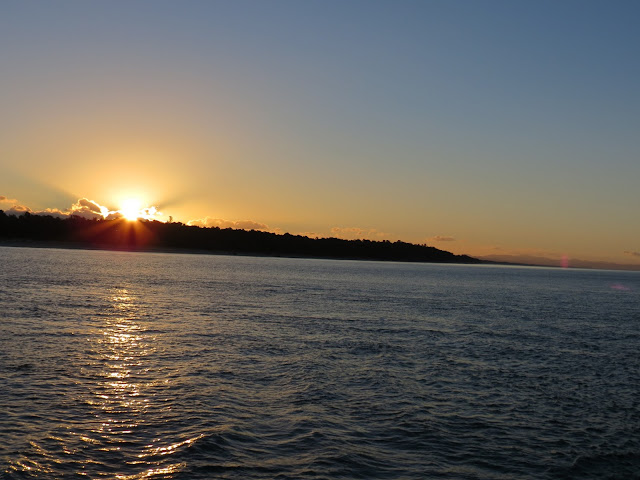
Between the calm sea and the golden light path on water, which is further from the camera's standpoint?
the golden light path on water

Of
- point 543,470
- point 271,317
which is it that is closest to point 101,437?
point 543,470

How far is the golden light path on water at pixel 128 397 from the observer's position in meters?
15.2

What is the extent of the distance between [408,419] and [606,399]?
31.5ft

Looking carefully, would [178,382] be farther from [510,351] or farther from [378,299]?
[378,299]

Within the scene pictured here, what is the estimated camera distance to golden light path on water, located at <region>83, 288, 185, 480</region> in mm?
15234

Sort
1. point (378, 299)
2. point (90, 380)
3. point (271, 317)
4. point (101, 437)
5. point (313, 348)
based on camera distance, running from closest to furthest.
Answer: point (101, 437) → point (90, 380) → point (313, 348) → point (271, 317) → point (378, 299)

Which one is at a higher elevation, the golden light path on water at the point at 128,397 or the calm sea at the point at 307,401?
the calm sea at the point at 307,401

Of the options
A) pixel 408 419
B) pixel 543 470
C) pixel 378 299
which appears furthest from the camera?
pixel 378 299

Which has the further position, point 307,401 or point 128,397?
point 307,401

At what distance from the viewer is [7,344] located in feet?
94.9

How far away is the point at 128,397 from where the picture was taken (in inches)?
812

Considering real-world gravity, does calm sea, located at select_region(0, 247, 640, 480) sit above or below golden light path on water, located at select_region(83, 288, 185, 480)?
above

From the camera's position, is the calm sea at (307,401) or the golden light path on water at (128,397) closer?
the calm sea at (307,401)

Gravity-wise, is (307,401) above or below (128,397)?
above
